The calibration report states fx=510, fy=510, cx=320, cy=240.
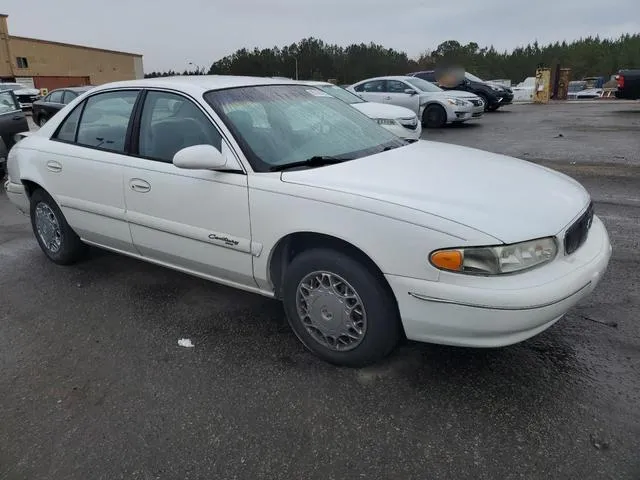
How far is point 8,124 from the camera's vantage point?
29.6 feet

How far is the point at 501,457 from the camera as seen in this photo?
7.13ft

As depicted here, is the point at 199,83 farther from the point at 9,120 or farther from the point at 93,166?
the point at 9,120

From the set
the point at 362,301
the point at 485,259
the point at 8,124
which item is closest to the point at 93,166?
the point at 362,301

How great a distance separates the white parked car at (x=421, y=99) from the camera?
1414cm

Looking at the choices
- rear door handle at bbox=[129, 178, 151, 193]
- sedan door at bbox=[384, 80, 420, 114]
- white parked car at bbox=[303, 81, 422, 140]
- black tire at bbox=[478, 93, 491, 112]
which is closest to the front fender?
rear door handle at bbox=[129, 178, 151, 193]

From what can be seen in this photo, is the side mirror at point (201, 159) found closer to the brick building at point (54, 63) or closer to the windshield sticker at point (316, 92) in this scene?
the windshield sticker at point (316, 92)

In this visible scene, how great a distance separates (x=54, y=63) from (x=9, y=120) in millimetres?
51736

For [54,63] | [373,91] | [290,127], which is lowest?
[373,91]

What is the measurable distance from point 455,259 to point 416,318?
14.4 inches

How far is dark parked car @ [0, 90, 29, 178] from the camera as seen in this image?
8.62 metres

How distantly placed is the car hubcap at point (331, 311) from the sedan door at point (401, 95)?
39.8 ft

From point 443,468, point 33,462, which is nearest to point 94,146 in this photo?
point 33,462

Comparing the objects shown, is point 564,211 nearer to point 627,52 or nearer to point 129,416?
point 129,416

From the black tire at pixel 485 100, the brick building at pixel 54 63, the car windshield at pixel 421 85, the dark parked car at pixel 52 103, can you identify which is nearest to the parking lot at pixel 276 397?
the car windshield at pixel 421 85
